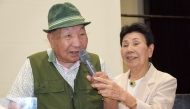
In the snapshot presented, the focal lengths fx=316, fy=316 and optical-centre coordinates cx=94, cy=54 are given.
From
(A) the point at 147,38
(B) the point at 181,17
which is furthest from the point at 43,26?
(B) the point at 181,17

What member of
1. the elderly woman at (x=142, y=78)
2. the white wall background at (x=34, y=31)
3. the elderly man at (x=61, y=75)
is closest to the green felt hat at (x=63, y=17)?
the elderly man at (x=61, y=75)

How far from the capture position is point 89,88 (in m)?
1.65

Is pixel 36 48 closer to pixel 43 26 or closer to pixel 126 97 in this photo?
pixel 43 26

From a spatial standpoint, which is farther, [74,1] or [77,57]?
[74,1]

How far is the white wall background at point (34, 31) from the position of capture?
2799 millimetres

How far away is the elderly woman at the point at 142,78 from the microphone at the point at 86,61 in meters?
0.57

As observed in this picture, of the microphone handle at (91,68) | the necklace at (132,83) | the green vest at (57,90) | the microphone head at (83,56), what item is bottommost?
the necklace at (132,83)

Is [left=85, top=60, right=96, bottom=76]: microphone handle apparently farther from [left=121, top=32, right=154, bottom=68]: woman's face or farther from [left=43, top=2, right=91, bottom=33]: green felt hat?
[left=121, top=32, right=154, bottom=68]: woman's face

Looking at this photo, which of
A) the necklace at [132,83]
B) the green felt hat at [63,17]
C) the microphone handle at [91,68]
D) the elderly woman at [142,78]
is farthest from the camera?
the necklace at [132,83]

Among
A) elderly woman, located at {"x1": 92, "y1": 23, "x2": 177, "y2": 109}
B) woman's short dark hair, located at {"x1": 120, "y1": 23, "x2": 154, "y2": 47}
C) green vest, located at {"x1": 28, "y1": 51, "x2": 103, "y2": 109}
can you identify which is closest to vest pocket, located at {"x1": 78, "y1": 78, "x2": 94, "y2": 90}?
green vest, located at {"x1": 28, "y1": 51, "x2": 103, "y2": 109}

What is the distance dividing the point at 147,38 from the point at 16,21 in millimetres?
1216

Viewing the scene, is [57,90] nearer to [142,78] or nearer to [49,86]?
[49,86]

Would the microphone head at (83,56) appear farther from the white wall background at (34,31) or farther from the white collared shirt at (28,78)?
the white wall background at (34,31)

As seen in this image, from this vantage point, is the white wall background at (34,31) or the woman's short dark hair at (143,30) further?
the white wall background at (34,31)
